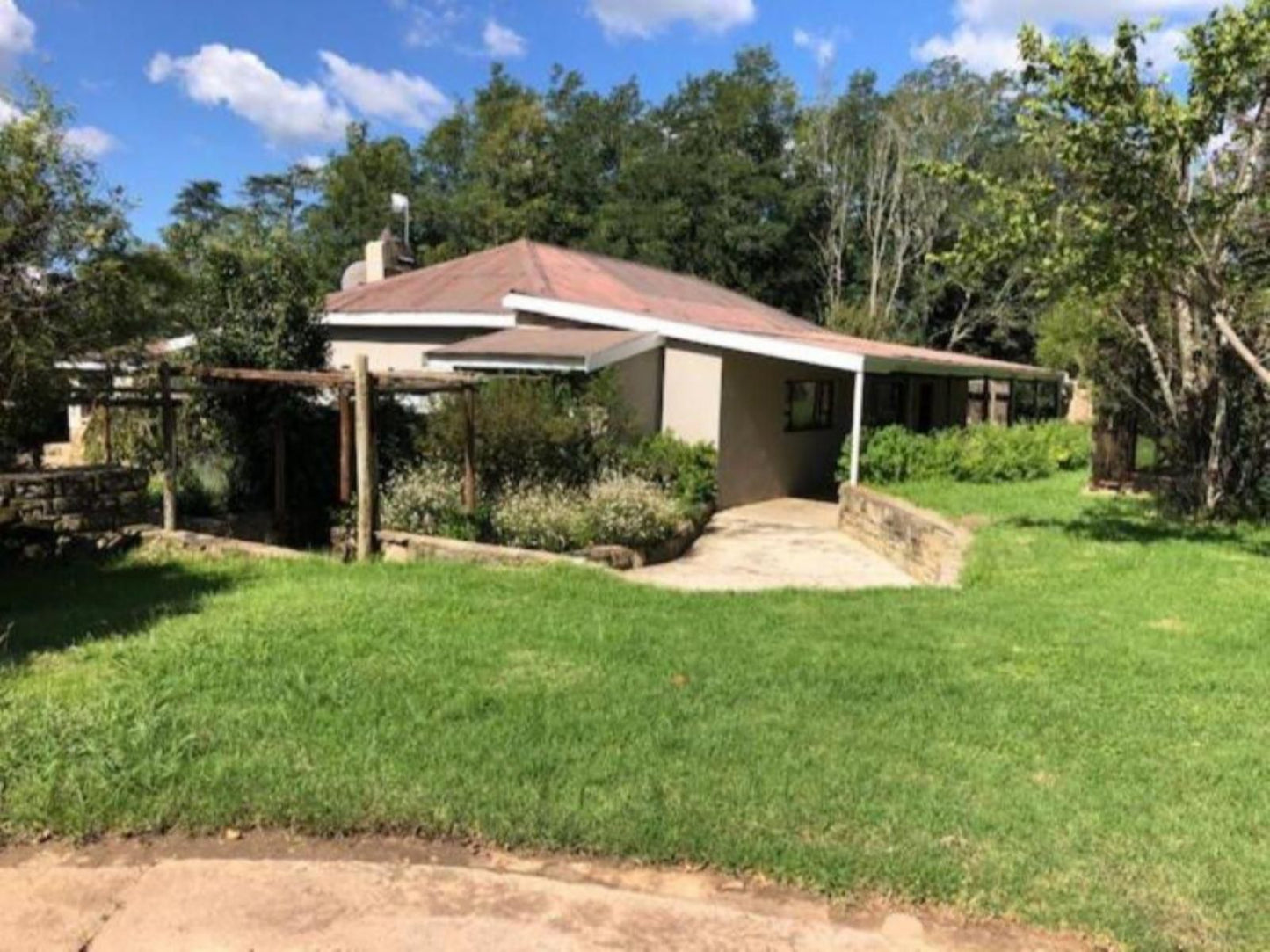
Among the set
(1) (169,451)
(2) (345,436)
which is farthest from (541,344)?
(1) (169,451)

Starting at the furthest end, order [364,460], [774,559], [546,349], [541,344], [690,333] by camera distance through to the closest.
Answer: [690,333] < [541,344] < [546,349] < [774,559] < [364,460]

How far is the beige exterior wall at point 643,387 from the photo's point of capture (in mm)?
14844

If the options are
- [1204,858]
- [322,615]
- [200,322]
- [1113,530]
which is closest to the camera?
[1204,858]

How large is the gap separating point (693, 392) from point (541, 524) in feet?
16.8

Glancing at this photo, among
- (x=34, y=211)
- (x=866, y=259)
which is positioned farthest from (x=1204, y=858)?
(x=866, y=259)

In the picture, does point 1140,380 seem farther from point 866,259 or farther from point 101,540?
point 866,259

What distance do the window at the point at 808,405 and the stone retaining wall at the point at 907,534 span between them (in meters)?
2.88

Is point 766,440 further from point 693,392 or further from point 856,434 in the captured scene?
point 693,392

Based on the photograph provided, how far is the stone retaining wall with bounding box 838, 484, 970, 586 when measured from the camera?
413 inches

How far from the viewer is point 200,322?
40.9 ft

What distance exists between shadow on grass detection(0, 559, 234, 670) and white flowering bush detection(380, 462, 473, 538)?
2417mm

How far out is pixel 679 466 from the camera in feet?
48.1

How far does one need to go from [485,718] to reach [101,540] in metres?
7.02

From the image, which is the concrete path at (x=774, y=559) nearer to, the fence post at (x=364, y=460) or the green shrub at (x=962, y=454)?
the green shrub at (x=962, y=454)
